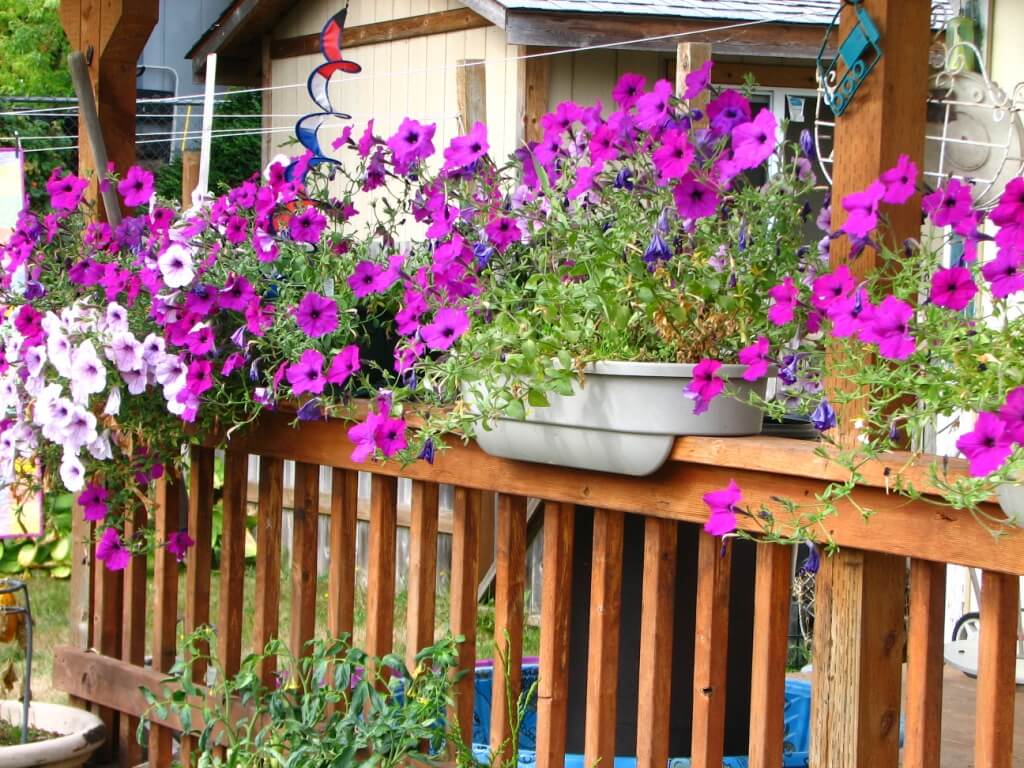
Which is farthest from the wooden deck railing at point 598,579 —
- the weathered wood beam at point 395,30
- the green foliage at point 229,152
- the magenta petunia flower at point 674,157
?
the green foliage at point 229,152

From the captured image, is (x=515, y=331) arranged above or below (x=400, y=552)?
above

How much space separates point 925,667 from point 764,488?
33cm

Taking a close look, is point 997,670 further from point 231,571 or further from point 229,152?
point 229,152

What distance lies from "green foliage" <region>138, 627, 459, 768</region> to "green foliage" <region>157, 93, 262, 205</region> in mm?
9119

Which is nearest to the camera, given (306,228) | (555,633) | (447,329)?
(447,329)

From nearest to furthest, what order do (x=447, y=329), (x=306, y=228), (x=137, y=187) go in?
(x=447, y=329)
(x=306, y=228)
(x=137, y=187)

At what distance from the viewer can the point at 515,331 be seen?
6.63ft

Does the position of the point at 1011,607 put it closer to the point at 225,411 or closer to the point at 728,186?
the point at 728,186

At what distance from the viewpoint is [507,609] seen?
7.99 feet

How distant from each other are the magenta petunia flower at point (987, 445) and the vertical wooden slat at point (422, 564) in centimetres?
129

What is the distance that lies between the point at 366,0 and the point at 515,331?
732cm

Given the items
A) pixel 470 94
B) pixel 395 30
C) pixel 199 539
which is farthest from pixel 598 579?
pixel 395 30

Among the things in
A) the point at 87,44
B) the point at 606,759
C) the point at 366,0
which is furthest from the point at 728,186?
the point at 366,0

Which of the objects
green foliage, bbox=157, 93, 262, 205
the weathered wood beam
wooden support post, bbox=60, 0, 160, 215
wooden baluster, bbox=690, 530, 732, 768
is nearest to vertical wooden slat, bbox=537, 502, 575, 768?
wooden baluster, bbox=690, 530, 732, 768
